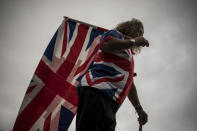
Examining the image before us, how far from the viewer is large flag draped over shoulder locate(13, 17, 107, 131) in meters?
3.09

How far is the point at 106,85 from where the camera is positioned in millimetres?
1646

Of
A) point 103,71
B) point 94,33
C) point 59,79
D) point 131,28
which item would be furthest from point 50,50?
point 103,71

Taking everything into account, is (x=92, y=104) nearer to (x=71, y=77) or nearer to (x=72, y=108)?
(x=72, y=108)

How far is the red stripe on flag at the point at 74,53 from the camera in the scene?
3.53 metres

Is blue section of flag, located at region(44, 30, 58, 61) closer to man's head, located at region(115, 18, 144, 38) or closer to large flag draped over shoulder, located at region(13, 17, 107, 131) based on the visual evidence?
large flag draped over shoulder, located at region(13, 17, 107, 131)

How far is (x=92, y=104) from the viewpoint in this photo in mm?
1536

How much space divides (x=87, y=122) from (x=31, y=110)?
6.55 feet

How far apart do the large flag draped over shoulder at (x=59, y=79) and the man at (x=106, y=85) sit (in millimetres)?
1638

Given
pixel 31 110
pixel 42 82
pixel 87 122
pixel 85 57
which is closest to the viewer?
pixel 87 122

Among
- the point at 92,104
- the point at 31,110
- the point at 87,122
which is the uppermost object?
the point at 92,104

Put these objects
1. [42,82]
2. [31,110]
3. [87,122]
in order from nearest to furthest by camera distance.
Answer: [87,122] < [31,110] < [42,82]

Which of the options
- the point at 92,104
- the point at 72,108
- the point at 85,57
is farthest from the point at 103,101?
the point at 85,57

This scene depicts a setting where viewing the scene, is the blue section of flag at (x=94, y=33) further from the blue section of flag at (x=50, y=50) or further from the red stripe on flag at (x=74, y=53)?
the blue section of flag at (x=50, y=50)

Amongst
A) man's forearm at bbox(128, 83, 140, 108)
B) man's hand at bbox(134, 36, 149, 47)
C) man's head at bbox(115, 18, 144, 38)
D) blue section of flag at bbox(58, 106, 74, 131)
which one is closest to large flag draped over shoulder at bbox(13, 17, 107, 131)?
blue section of flag at bbox(58, 106, 74, 131)
